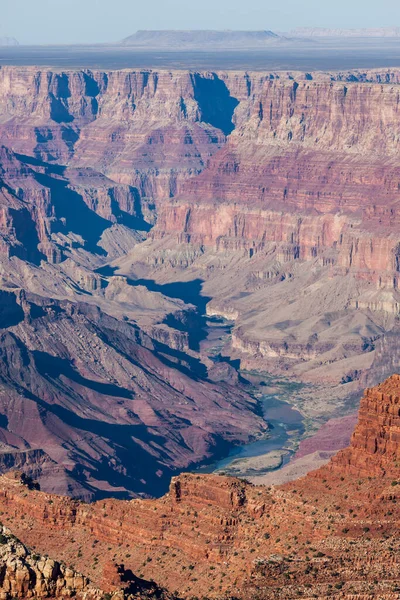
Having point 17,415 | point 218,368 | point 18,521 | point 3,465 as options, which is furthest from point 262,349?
point 18,521

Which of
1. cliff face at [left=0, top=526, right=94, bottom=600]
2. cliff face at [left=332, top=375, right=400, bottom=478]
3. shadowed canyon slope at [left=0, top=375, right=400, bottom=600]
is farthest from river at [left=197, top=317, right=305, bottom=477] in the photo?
cliff face at [left=0, top=526, right=94, bottom=600]

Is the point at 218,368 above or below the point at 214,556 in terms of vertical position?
below

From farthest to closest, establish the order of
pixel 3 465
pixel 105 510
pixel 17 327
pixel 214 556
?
pixel 17 327
pixel 3 465
pixel 105 510
pixel 214 556

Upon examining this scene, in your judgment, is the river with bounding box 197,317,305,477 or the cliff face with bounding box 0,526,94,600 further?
the river with bounding box 197,317,305,477

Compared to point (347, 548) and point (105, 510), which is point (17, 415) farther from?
point (347, 548)

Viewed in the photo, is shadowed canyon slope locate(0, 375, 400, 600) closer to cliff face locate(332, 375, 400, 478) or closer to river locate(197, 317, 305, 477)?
cliff face locate(332, 375, 400, 478)

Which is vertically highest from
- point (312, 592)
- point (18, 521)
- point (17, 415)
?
point (312, 592)

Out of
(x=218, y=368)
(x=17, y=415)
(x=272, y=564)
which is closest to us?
(x=272, y=564)

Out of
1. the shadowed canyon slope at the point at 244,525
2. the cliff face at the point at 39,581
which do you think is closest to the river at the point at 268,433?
the shadowed canyon slope at the point at 244,525

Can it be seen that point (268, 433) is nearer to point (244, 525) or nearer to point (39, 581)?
point (244, 525)
